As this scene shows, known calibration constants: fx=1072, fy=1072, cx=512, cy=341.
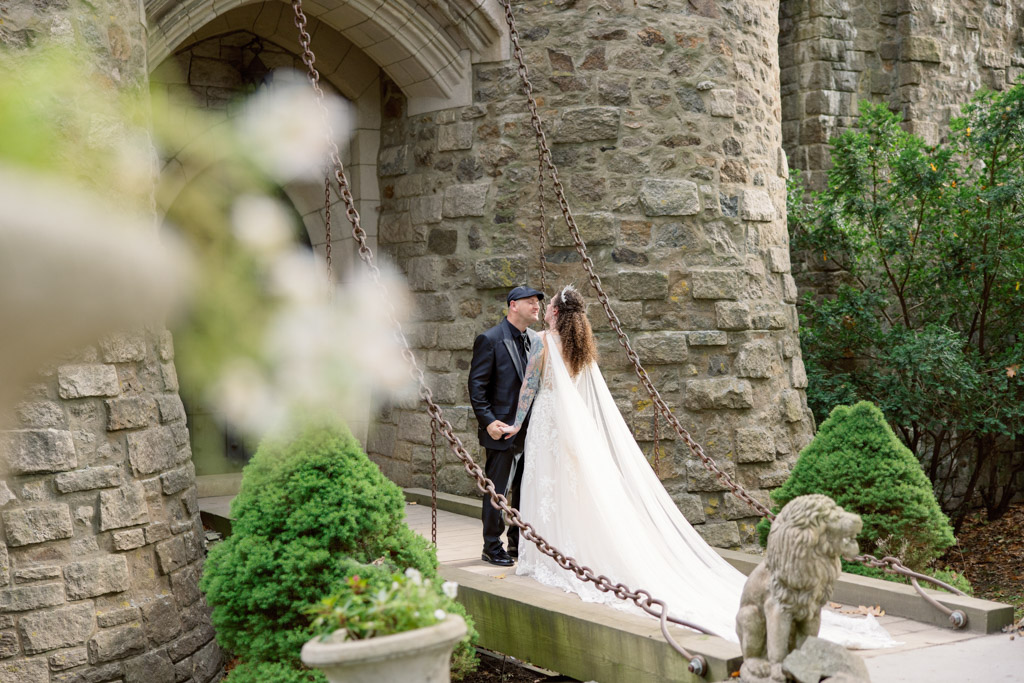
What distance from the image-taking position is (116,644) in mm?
5184

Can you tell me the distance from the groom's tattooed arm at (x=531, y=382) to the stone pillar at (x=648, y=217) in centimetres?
183

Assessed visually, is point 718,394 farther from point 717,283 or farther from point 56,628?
point 56,628

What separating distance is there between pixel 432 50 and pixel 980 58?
7.27 meters

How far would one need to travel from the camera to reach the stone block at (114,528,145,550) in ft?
17.2

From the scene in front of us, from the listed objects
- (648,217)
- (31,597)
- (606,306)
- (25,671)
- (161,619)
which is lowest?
(25,671)

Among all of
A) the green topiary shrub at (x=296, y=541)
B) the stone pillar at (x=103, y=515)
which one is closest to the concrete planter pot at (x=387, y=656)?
the green topiary shrub at (x=296, y=541)

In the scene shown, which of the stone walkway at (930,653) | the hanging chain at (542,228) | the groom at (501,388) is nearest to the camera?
the stone walkway at (930,653)

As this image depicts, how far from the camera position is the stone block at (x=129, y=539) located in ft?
17.2

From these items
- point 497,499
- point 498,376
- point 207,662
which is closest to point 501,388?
point 498,376

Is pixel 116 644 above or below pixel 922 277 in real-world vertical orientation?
below

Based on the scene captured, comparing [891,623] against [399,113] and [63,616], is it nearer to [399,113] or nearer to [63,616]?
[63,616]

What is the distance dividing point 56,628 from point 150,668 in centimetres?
55

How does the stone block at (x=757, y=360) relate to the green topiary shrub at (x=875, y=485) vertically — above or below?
above

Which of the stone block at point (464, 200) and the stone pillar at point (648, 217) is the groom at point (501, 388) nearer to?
the stone pillar at point (648, 217)
